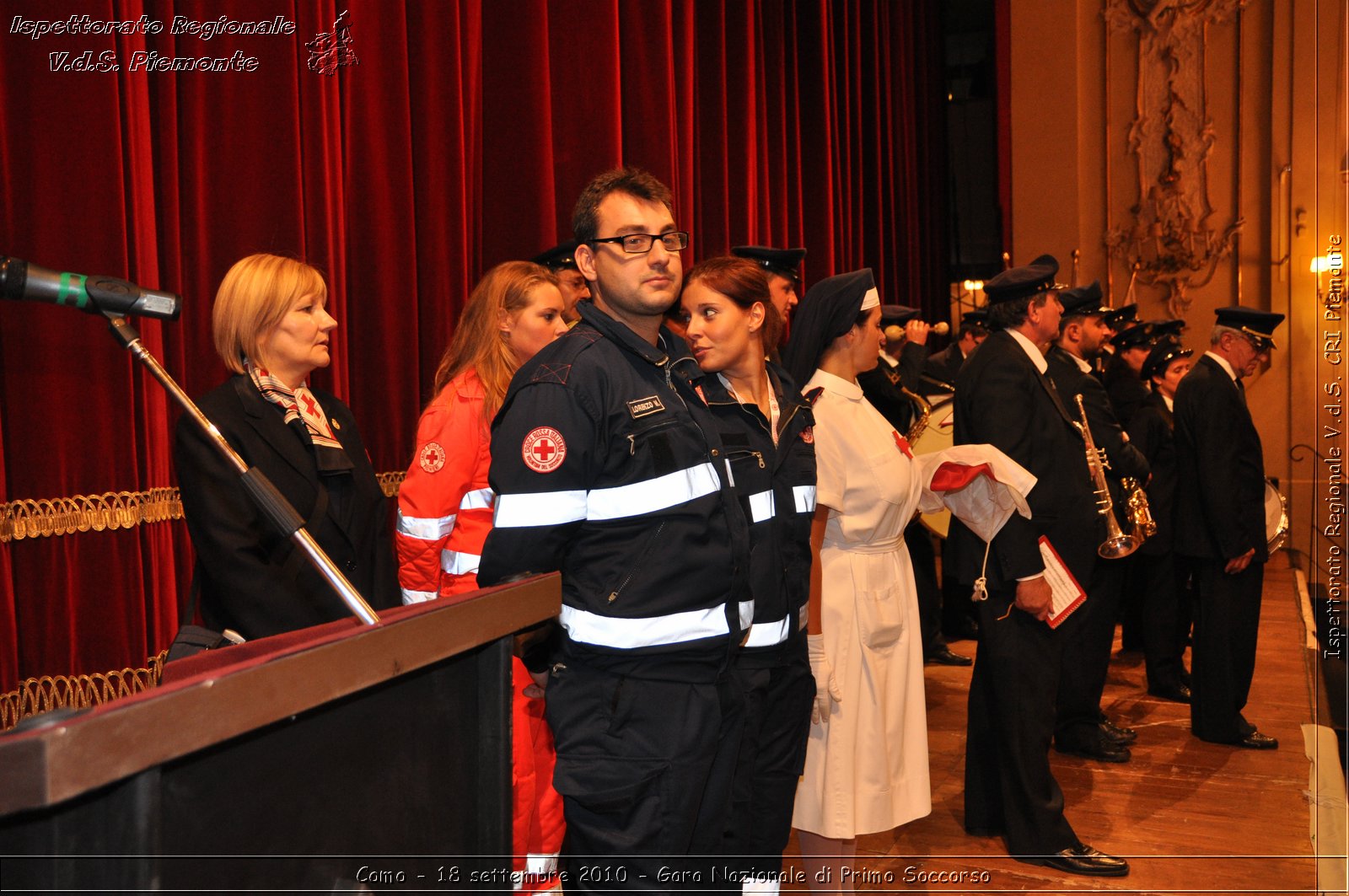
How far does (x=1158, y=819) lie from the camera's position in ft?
12.0

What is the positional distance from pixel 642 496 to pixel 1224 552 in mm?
3517

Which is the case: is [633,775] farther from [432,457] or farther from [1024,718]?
[1024,718]

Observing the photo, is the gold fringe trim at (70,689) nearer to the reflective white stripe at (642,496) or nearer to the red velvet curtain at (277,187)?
the red velvet curtain at (277,187)

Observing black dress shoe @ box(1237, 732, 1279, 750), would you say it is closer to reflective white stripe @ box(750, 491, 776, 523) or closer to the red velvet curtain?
the red velvet curtain

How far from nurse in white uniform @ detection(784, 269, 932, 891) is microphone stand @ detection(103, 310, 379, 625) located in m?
1.58

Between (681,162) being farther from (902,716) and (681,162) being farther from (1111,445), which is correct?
(902,716)

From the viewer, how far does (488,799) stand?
47.3 inches

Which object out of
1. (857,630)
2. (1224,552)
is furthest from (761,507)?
(1224,552)

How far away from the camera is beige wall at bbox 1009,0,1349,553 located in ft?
31.3

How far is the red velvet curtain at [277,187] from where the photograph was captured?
2.12 m

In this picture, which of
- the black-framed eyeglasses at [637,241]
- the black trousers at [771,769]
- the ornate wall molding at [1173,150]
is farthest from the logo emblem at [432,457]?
the ornate wall molding at [1173,150]

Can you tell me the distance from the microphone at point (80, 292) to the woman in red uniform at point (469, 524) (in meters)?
1.36

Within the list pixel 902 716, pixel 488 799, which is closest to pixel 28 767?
pixel 488 799

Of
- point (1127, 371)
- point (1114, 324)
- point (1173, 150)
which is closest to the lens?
point (1127, 371)
